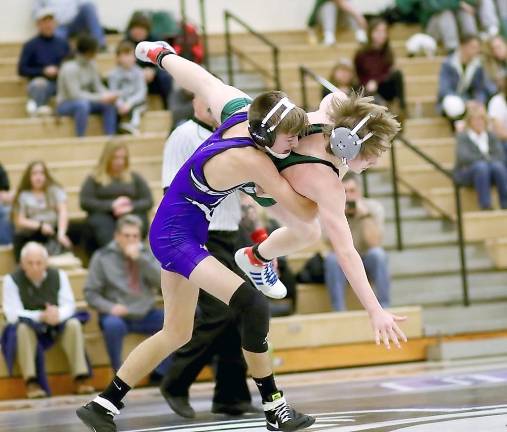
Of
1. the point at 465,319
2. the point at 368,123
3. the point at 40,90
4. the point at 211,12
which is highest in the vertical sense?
the point at 211,12

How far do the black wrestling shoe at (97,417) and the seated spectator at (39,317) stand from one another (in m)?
2.88

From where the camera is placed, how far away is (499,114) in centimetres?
1264

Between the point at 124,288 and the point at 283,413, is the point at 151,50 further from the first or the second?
the point at 124,288

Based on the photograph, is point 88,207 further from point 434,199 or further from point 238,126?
point 238,126

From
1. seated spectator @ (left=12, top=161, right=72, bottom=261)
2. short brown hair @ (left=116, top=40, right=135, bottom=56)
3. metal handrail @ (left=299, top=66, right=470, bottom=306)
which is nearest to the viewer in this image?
seated spectator @ (left=12, top=161, right=72, bottom=261)

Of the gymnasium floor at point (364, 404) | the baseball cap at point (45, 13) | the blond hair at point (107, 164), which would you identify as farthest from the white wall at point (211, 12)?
the gymnasium floor at point (364, 404)

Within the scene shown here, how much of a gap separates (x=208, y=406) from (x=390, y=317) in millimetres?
2632

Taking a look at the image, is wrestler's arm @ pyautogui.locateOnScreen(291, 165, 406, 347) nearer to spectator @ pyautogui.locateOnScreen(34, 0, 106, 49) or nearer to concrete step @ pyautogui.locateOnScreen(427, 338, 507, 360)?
concrete step @ pyautogui.locateOnScreen(427, 338, 507, 360)

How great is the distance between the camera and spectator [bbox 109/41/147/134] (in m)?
12.2

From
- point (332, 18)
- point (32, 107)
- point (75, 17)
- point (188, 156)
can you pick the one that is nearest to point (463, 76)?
point (332, 18)

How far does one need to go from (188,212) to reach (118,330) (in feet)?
11.6

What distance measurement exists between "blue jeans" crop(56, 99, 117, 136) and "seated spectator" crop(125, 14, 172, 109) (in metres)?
0.78

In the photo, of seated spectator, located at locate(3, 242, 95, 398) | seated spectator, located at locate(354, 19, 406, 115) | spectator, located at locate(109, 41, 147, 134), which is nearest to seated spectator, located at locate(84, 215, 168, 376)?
seated spectator, located at locate(3, 242, 95, 398)

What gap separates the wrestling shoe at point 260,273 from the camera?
6.45 meters
